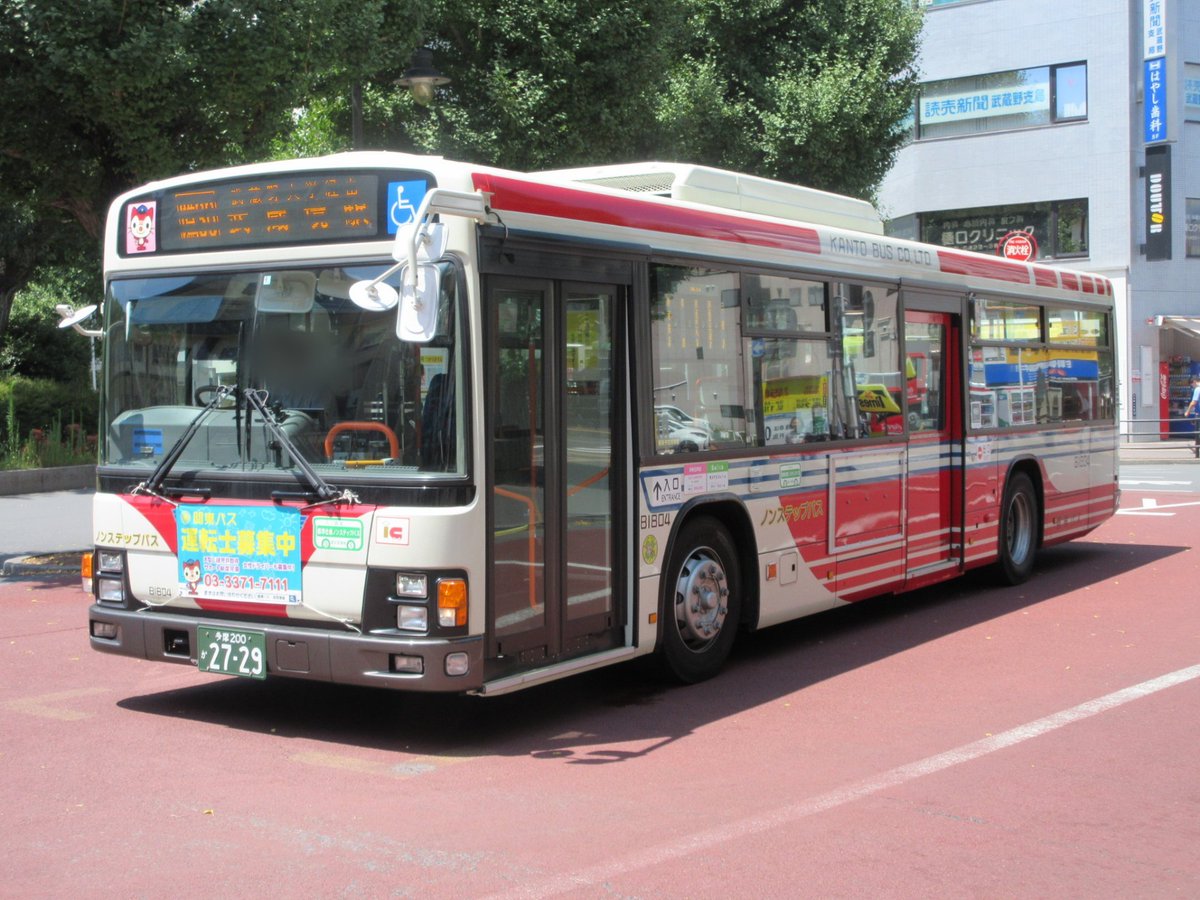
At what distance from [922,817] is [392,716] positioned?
318 centimetres

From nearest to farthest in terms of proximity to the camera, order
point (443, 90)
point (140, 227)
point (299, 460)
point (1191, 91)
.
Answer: point (299, 460), point (140, 227), point (443, 90), point (1191, 91)

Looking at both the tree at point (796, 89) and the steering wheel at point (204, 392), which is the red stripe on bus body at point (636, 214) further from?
the tree at point (796, 89)

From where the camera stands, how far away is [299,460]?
22.2 ft

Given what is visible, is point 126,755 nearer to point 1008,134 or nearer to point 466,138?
point 466,138

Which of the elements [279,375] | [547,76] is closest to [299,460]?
[279,375]

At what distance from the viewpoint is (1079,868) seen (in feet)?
17.2

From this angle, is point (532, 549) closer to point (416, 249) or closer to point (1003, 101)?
point (416, 249)

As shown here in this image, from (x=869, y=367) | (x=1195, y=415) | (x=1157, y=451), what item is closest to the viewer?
(x=869, y=367)

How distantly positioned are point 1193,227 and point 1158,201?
198cm

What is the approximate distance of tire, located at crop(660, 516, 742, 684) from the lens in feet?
26.7

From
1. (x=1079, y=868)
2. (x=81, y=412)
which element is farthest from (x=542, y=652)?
(x=81, y=412)

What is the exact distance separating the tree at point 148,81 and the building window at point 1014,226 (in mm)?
24211

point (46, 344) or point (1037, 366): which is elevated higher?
point (46, 344)

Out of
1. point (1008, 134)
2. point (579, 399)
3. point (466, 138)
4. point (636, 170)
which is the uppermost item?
point (1008, 134)
